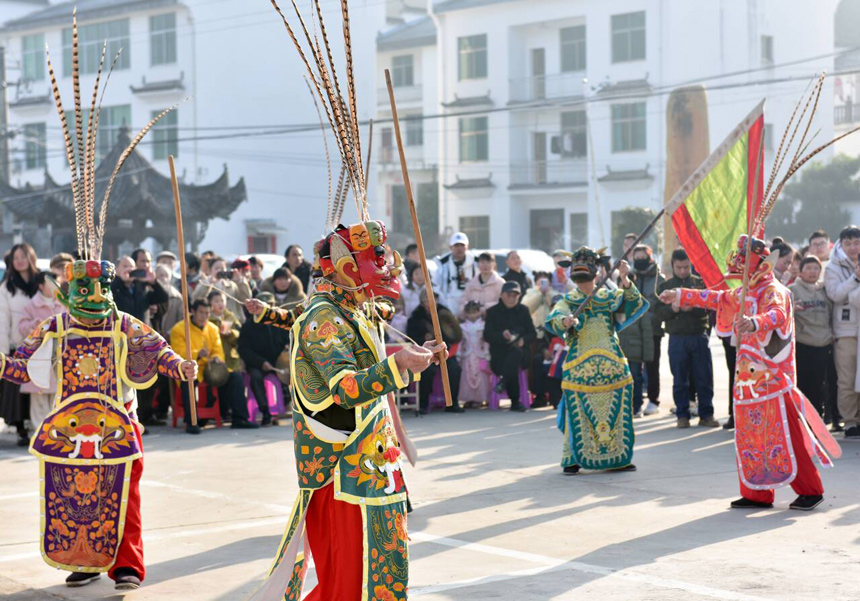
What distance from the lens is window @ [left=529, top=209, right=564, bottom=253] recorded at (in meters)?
40.4

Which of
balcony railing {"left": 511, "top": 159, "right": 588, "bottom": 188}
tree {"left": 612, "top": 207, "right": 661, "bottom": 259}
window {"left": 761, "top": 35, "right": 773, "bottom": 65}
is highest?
window {"left": 761, "top": 35, "right": 773, "bottom": 65}

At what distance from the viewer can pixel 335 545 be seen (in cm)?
466

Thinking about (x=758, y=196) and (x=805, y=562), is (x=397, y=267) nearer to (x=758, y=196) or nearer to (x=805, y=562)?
(x=805, y=562)

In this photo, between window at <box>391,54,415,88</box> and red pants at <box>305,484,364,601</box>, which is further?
window at <box>391,54,415,88</box>

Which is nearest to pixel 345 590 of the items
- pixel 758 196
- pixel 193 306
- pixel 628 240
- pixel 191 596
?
pixel 191 596

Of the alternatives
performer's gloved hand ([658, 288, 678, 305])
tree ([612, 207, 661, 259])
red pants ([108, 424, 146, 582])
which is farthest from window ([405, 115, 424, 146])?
red pants ([108, 424, 146, 582])

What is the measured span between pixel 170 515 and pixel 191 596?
213cm

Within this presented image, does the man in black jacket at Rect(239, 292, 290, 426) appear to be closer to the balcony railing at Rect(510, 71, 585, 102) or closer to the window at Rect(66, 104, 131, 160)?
the balcony railing at Rect(510, 71, 585, 102)

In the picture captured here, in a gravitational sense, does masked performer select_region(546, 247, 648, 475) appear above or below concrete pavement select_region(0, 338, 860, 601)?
above

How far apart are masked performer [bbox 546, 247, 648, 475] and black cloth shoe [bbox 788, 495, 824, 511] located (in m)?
1.69

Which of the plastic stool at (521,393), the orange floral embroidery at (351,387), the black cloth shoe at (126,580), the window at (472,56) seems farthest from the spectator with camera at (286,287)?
the window at (472,56)

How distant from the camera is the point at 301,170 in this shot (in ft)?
135

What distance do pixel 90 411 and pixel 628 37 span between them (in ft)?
108

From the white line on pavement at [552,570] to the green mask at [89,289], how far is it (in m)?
2.24
